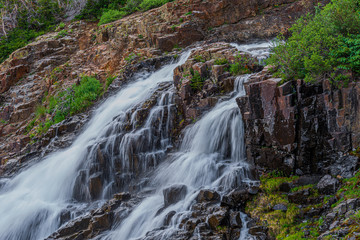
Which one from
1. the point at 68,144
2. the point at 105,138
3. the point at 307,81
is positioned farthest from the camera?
the point at 68,144

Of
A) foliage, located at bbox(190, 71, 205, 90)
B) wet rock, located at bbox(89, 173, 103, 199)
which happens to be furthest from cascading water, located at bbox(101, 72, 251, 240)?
wet rock, located at bbox(89, 173, 103, 199)

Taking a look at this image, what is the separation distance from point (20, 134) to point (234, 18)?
55.5 feet

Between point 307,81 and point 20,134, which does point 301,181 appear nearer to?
point 307,81

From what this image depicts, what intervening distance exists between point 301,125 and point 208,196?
3.60 meters

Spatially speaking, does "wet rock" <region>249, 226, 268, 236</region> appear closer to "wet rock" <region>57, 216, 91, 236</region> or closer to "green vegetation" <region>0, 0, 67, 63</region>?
"wet rock" <region>57, 216, 91, 236</region>

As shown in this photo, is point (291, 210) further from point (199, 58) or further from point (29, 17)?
point (29, 17)

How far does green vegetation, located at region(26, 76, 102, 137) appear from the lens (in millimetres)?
19969

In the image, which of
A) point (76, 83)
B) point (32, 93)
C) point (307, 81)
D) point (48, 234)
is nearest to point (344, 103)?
point (307, 81)

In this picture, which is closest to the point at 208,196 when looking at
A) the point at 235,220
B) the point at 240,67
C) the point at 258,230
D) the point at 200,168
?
the point at 235,220

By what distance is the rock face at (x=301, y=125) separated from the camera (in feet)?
29.0

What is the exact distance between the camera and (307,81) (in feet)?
31.0

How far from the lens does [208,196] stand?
957cm

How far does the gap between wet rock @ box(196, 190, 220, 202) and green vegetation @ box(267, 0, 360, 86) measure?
436cm

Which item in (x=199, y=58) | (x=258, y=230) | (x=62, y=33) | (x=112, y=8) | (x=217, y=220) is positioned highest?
(x=112, y=8)
